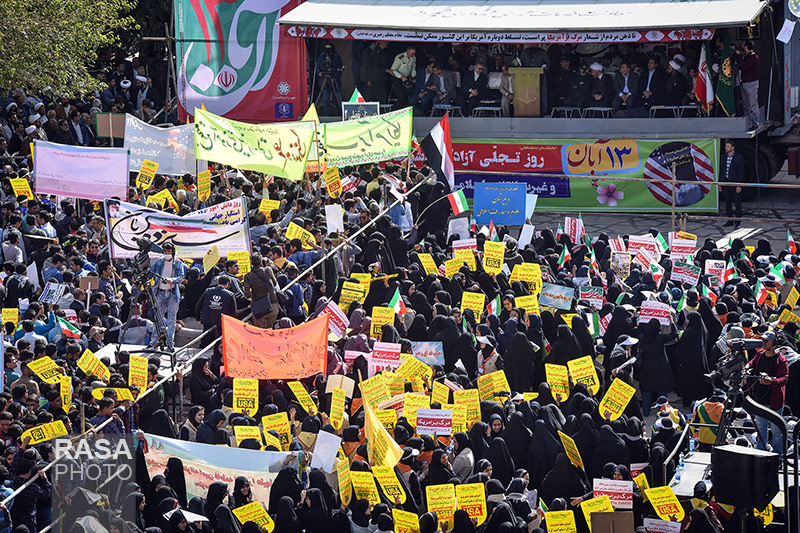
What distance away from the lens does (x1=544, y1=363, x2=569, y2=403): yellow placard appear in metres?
13.2

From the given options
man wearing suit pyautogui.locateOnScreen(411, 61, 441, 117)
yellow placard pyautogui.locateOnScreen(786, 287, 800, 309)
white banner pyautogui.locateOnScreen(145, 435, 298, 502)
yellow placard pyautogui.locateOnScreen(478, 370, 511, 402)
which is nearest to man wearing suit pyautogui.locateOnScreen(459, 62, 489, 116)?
man wearing suit pyautogui.locateOnScreen(411, 61, 441, 117)

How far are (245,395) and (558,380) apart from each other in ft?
10.6

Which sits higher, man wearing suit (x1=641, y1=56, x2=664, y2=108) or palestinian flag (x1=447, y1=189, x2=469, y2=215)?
man wearing suit (x1=641, y1=56, x2=664, y2=108)

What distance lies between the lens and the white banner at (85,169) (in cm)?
1705

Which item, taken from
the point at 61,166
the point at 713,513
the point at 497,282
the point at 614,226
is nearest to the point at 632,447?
the point at 713,513

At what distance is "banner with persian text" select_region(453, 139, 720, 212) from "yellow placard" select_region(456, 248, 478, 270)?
5.36 m

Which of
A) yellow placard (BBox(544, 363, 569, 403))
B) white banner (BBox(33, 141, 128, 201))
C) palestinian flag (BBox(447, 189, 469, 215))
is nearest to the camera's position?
yellow placard (BBox(544, 363, 569, 403))

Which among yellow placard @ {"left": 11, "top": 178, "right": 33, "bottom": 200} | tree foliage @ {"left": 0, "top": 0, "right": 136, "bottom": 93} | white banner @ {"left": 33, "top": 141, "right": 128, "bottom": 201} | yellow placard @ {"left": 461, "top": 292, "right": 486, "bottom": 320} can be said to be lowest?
yellow placard @ {"left": 461, "top": 292, "right": 486, "bottom": 320}

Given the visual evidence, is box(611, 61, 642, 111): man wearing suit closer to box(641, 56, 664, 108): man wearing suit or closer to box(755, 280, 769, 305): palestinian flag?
box(641, 56, 664, 108): man wearing suit

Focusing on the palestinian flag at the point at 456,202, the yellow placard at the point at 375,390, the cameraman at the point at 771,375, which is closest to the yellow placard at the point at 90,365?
the yellow placard at the point at 375,390

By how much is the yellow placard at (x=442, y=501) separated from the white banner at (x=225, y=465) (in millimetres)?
1265

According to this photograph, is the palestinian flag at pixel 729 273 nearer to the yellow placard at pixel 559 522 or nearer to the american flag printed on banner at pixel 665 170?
the american flag printed on banner at pixel 665 170

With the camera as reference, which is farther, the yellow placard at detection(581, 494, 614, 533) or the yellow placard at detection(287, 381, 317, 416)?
the yellow placard at detection(287, 381, 317, 416)

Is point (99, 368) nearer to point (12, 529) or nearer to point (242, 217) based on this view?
point (12, 529)
